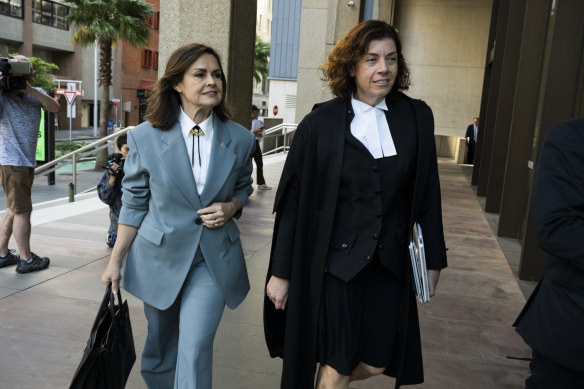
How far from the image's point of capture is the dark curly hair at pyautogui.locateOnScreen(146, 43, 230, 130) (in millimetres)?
2834

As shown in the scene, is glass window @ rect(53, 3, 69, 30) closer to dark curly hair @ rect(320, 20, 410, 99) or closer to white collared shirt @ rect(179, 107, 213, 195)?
white collared shirt @ rect(179, 107, 213, 195)

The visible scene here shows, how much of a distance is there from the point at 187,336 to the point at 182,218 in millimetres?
539

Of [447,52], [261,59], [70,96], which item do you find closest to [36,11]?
[70,96]

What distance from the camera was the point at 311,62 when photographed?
22.0 m

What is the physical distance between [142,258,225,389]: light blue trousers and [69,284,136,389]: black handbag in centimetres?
17

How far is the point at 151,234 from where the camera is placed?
9.16 ft

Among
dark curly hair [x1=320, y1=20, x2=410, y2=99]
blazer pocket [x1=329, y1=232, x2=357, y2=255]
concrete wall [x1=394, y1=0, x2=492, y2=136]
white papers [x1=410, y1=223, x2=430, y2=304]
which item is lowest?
white papers [x1=410, y1=223, x2=430, y2=304]

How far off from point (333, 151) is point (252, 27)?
524cm

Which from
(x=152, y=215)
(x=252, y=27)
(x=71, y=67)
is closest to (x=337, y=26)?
(x=252, y=27)

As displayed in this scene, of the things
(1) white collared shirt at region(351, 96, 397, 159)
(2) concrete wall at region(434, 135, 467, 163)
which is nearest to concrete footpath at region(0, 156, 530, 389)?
(1) white collared shirt at region(351, 96, 397, 159)

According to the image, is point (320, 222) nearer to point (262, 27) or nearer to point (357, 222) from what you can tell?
point (357, 222)

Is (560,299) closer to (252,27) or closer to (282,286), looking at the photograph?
(282,286)

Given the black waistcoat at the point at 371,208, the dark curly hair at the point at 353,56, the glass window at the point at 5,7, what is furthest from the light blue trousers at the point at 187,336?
the glass window at the point at 5,7

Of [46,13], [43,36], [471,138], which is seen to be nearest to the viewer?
[471,138]
